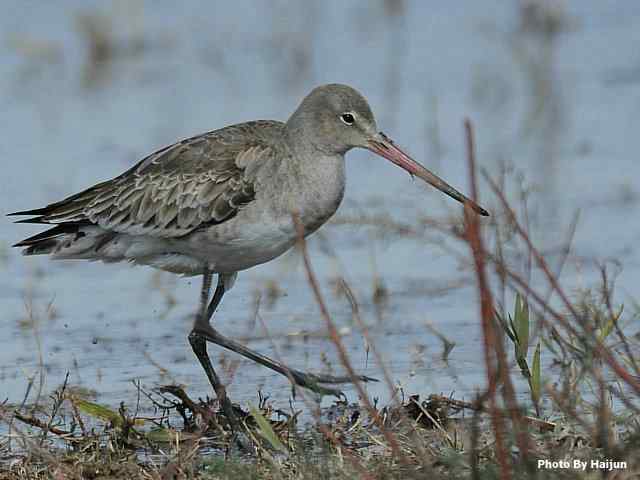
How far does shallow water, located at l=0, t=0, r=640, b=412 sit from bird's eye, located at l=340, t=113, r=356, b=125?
3.82 feet

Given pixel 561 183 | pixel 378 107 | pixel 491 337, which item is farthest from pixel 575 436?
pixel 378 107

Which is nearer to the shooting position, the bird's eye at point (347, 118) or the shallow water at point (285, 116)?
the bird's eye at point (347, 118)

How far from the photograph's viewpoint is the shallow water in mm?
7605

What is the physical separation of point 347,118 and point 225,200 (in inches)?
27.2

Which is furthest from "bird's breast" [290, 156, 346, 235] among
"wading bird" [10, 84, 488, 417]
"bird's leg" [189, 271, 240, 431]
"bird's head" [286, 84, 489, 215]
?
"bird's leg" [189, 271, 240, 431]

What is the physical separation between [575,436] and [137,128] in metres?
6.59

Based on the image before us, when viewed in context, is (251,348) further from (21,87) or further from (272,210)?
(21,87)

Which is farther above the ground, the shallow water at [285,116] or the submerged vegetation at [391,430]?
the shallow water at [285,116]

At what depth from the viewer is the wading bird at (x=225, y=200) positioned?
6.76m

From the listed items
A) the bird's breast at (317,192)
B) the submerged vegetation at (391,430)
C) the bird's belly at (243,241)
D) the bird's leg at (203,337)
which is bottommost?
the submerged vegetation at (391,430)

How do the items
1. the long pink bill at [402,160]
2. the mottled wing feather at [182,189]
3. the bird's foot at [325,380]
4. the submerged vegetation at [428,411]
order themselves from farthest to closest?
the mottled wing feather at [182,189]
the long pink bill at [402,160]
the bird's foot at [325,380]
the submerged vegetation at [428,411]

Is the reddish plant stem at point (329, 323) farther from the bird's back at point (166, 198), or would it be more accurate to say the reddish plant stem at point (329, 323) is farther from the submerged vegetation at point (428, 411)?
the bird's back at point (166, 198)

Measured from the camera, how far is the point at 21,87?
40.3 ft

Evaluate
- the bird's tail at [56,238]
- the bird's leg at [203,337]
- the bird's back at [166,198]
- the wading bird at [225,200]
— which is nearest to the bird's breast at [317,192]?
the wading bird at [225,200]
